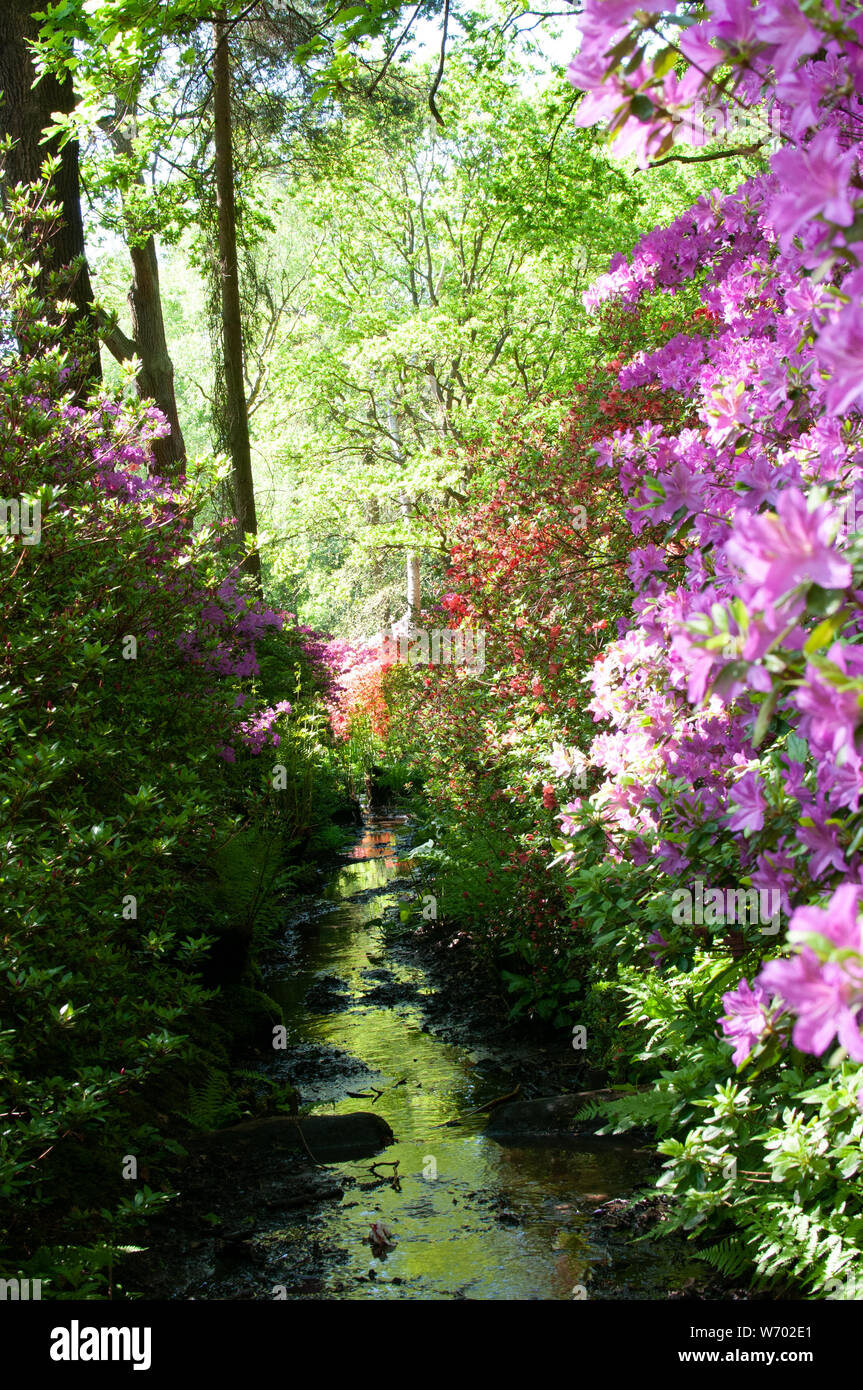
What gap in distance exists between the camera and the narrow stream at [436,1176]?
3.49 metres

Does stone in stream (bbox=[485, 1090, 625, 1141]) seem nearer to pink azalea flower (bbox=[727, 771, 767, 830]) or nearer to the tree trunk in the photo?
pink azalea flower (bbox=[727, 771, 767, 830])

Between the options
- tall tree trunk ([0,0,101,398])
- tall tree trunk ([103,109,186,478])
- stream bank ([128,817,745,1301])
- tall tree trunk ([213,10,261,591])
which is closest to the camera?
stream bank ([128,817,745,1301])

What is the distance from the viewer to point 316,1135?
4742 millimetres

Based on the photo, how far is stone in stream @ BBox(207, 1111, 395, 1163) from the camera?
15.3ft

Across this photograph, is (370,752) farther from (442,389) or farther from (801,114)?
(801,114)

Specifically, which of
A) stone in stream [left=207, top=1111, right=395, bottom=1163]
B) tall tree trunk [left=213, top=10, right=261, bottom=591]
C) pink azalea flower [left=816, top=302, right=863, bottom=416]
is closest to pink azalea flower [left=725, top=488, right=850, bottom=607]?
pink azalea flower [left=816, top=302, right=863, bottom=416]

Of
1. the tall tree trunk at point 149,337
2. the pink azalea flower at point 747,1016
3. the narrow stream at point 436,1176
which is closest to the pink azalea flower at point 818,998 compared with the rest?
the pink azalea flower at point 747,1016

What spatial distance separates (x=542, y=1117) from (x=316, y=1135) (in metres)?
1.00

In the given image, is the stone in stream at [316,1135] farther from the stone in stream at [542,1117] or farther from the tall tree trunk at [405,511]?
the tall tree trunk at [405,511]

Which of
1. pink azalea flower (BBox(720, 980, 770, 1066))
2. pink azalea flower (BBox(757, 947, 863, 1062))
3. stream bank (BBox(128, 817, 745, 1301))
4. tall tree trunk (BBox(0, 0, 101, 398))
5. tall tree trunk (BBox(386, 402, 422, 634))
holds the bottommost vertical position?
stream bank (BBox(128, 817, 745, 1301))

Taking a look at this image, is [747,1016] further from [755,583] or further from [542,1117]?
[542,1117]

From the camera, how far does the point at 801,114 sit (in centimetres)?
131

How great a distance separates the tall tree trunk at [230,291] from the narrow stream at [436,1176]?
6.94 metres

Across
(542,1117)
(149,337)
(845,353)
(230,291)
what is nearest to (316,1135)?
(542,1117)
